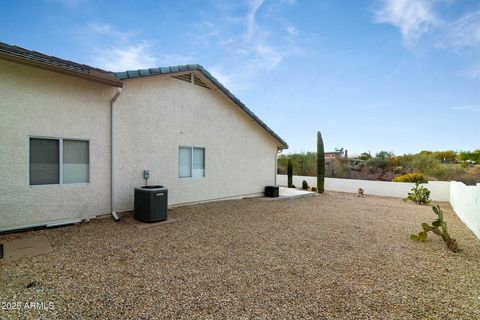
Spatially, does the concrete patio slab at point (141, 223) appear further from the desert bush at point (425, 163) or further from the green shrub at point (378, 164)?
the desert bush at point (425, 163)

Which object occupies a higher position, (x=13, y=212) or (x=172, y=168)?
(x=172, y=168)

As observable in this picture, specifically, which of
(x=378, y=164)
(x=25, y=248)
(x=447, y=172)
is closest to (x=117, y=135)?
(x=25, y=248)

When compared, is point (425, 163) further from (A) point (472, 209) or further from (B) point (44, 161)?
(B) point (44, 161)

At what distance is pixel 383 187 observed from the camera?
1568 cm

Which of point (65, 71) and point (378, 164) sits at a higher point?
point (65, 71)

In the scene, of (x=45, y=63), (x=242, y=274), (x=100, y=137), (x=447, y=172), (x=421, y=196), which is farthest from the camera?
(x=447, y=172)

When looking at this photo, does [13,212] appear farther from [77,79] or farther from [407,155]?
[407,155]

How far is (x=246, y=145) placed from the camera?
41.0 feet

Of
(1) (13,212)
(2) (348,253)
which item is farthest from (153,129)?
(2) (348,253)

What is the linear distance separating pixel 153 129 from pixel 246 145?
5.39 metres

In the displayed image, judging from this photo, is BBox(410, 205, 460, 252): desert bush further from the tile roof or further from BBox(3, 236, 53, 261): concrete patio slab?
BBox(3, 236, 53, 261): concrete patio slab

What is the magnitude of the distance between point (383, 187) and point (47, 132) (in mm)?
18374

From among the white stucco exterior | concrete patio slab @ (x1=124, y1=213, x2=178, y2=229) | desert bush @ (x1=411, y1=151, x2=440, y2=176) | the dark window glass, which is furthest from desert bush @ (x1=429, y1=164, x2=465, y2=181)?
the dark window glass

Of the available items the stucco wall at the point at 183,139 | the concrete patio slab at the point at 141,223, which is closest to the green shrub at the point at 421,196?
the stucco wall at the point at 183,139
